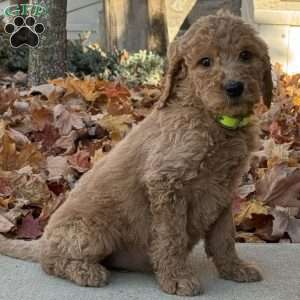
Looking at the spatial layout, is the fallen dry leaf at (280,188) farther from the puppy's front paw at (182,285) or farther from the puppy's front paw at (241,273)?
the puppy's front paw at (182,285)

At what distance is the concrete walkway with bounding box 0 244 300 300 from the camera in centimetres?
365

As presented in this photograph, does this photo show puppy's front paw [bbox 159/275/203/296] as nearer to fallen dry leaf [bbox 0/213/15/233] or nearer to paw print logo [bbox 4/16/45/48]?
fallen dry leaf [bbox 0/213/15/233]

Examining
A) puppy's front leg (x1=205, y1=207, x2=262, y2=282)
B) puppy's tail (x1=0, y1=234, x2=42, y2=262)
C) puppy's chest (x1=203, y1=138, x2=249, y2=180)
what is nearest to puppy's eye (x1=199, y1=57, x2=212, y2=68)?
puppy's chest (x1=203, y1=138, x2=249, y2=180)

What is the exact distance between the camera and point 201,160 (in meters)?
3.58

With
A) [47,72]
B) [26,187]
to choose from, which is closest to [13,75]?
[47,72]

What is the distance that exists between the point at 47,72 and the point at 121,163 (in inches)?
173

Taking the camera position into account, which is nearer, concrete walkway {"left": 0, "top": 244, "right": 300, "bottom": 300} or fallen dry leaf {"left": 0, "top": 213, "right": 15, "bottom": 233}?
concrete walkway {"left": 0, "top": 244, "right": 300, "bottom": 300}

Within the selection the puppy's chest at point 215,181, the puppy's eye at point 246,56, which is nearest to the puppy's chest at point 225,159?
the puppy's chest at point 215,181

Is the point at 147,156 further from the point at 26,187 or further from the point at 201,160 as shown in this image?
the point at 26,187

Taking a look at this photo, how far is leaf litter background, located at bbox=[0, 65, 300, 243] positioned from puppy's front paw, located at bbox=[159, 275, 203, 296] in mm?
1156

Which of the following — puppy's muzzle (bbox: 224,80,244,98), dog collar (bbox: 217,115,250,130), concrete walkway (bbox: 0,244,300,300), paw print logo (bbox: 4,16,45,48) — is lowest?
concrete walkway (bbox: 0,244,300,300)

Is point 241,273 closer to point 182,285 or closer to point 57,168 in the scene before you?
point 182,285

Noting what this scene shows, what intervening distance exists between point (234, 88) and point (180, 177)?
513 mm

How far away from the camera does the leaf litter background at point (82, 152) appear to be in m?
4.80
